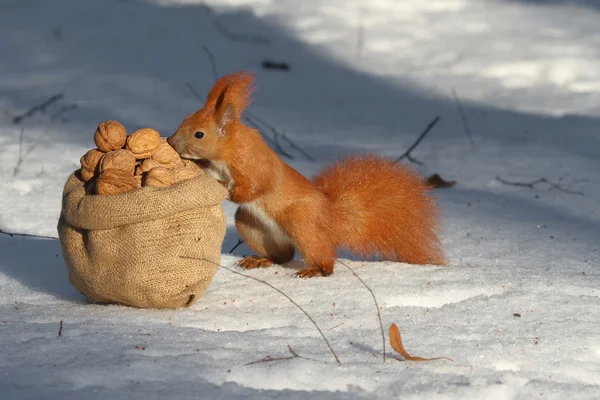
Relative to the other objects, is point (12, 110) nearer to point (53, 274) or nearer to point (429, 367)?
point (53, 274)

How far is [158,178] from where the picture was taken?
2.98 metres

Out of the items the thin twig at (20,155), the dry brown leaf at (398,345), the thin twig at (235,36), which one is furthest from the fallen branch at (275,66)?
the dry brown leaf at (398,345)

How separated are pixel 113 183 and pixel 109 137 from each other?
0.23m

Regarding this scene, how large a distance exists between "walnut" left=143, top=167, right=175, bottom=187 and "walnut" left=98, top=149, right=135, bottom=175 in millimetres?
70

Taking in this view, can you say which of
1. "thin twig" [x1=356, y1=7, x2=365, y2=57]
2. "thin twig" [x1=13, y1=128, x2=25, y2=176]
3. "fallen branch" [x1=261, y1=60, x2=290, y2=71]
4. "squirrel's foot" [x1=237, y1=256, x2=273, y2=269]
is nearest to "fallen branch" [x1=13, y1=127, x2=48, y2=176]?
"thin twig" [x1=13, y1=128, x2=25, y2=176]

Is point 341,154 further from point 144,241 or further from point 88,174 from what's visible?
point 144,241

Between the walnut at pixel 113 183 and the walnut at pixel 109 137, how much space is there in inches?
6.3

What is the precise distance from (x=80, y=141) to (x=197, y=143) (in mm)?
2869

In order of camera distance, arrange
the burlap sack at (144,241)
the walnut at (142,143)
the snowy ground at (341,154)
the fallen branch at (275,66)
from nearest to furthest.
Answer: the snowy ground at (341,154) → the burlap sack at (144,241) → the walnut at (142,143) → the fallen branch at (275,66)

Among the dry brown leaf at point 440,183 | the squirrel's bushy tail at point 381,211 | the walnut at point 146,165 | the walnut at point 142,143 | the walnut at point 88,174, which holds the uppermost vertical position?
the walnut at point 142,143

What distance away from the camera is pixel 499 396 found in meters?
2.36

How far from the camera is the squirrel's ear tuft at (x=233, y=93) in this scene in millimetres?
3271

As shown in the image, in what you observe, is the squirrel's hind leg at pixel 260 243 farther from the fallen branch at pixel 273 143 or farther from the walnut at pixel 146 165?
the fallen branch at pixel 273 143

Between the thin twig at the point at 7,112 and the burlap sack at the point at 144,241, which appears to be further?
the thin twig at the point at 7,112
